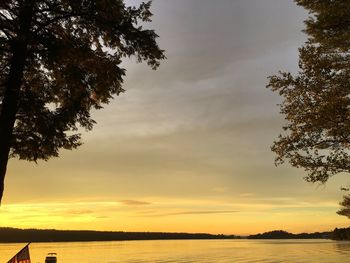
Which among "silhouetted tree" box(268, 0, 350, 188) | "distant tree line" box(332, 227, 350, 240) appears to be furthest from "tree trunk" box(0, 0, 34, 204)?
"distant tree line" box(332, 227, 350, 240)

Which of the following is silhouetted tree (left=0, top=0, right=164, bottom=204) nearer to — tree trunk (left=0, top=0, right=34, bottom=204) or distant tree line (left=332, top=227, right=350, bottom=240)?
tree trunk (left=0, top=0, right=34, bottom=204)

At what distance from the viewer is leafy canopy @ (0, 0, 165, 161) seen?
45.2 ft

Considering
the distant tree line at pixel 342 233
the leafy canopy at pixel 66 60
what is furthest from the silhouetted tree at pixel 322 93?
the distant tree line at pixel 342 233

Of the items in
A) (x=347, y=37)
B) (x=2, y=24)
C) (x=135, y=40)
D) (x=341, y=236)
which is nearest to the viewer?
(x=2, y=24)

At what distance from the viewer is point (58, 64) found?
→ 1484 cm

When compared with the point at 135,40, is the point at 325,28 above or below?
above

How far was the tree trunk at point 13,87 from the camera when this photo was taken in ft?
42.4

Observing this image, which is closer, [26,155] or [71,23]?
[71,23]

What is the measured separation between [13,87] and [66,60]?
176cm

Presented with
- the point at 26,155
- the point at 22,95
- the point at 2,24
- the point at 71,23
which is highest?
the point at 71,23

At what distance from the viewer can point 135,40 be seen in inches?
587

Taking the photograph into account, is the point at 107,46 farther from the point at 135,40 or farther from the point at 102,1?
the point at 102,1

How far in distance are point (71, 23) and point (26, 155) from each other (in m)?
4.77

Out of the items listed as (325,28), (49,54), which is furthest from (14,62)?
(325,28)
